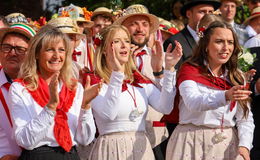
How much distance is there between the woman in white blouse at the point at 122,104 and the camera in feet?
19.5

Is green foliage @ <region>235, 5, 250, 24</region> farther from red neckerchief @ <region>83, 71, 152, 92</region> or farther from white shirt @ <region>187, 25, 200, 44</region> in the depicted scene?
red neckerchief @ <region>83, 71, 152, 92</region>

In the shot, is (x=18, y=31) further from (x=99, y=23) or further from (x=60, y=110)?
(x=99, y=23)

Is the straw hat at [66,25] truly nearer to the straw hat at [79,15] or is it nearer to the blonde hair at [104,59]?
the straw hat at [79,15]

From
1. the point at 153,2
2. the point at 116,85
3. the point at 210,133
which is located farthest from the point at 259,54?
the point at 153,2

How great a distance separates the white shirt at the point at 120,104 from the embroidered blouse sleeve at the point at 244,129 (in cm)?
70

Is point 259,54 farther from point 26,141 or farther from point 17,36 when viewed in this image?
point 26,141

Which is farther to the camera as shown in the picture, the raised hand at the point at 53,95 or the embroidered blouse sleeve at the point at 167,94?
the embroidered blouse sleeve at the point at 167,94

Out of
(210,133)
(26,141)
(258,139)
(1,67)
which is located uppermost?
(1,67)

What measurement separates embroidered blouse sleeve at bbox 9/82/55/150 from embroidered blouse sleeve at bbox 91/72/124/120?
35.3 inches

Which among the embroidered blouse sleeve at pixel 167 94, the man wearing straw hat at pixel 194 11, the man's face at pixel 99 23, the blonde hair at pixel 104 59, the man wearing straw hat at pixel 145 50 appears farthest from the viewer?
the man's face at pixel 99 23

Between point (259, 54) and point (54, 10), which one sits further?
point (54, 10)

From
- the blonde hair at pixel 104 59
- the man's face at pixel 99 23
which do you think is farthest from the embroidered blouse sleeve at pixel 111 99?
the man's face at pixel 99 23

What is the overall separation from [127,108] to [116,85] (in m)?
0.38

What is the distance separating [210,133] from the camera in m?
6.04
